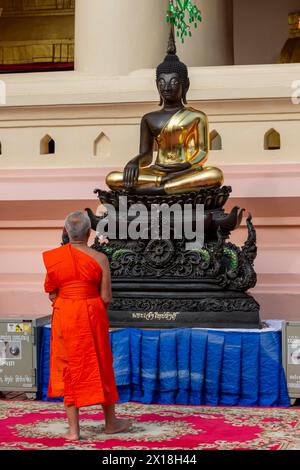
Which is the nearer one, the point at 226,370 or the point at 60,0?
the point at 226,370

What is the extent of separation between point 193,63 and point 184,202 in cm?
218

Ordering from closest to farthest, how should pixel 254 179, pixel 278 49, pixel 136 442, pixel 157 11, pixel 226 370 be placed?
pixel 136 442
pixel 226 370
pixel 254 179
pixel 157 11
pixel 278 49

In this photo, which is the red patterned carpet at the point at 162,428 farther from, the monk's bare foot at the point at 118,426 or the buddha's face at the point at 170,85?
the buddha's face at the point at 170,85

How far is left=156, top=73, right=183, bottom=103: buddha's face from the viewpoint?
7.07m

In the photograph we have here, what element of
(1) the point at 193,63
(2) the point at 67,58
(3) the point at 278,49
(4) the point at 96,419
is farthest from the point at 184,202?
(2) the point at 67,58

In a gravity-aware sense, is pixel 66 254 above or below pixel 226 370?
above

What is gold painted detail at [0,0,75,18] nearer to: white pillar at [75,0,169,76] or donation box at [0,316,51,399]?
white pillar at [75,0,169,76]

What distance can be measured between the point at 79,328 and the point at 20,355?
4.33 feet

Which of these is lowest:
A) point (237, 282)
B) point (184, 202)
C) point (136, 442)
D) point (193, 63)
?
point (136, 442)

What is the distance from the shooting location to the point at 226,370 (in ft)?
21.1

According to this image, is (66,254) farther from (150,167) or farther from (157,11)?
(157,11)

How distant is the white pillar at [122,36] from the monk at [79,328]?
3.18m

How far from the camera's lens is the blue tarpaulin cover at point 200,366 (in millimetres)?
6398

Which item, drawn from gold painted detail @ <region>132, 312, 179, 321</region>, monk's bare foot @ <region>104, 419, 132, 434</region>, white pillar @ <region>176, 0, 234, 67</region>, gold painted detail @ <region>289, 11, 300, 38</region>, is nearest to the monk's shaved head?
monk's bare foot @ <region>104, 419, 132, 434</region>
